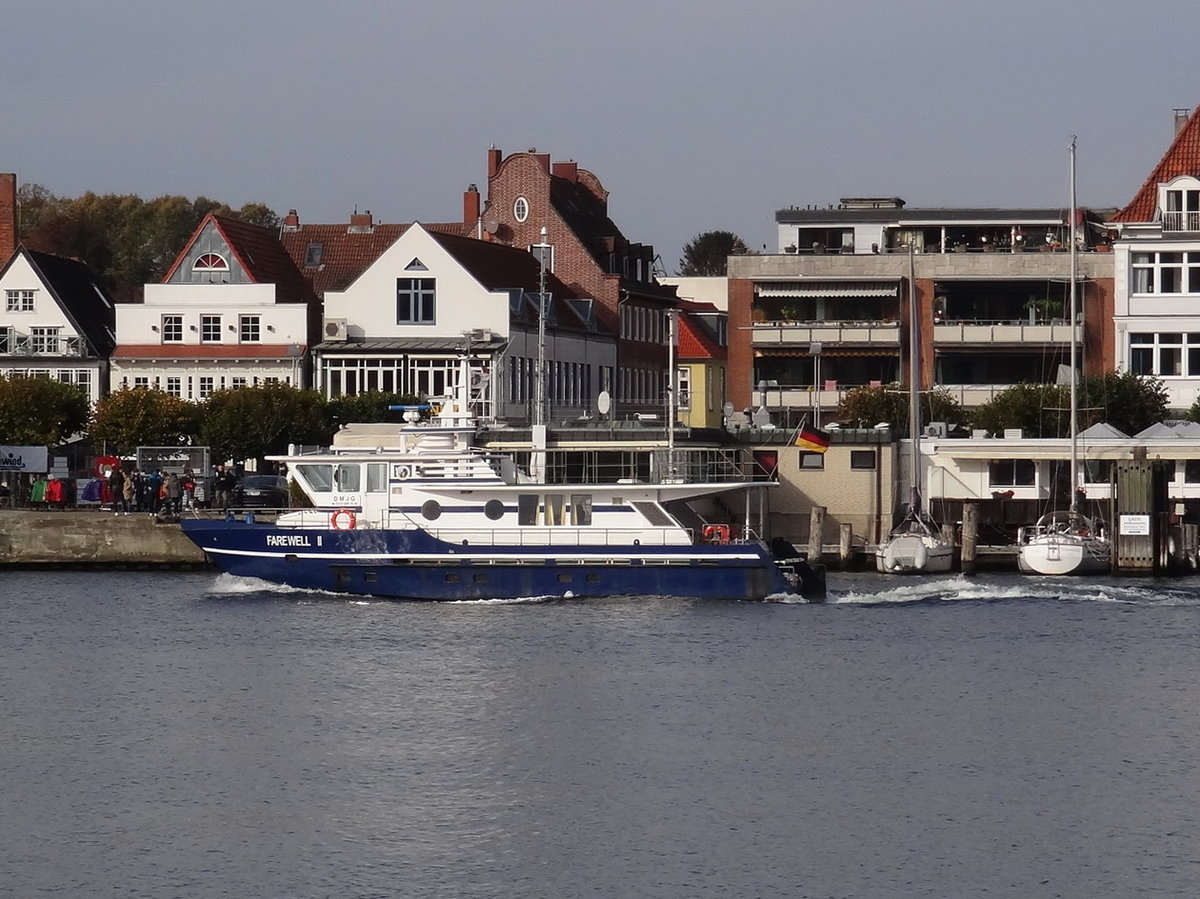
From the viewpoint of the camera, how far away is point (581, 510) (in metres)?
58.1

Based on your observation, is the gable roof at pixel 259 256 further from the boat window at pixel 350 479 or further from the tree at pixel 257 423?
the boat window at pixel 350 479

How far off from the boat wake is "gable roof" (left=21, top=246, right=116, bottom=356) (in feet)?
134

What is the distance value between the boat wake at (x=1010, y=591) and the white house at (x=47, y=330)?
39.6 meters

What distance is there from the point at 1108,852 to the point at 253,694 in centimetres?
1887

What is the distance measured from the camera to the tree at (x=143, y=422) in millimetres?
79188

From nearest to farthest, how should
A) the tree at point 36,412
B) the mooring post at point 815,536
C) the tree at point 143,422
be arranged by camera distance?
the mooring post at point 815,536
the tree at point 143,422
the tree at point 36,412

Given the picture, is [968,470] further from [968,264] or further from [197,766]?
[197,766]

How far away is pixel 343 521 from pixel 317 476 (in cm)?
172

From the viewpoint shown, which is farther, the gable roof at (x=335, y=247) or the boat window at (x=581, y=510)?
the gable roof at (x=335, y=247)

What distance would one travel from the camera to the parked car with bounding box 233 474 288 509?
6950 centimetres

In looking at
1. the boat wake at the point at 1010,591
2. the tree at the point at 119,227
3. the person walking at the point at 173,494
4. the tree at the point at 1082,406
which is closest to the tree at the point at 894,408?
the tree at the point at 1082,406

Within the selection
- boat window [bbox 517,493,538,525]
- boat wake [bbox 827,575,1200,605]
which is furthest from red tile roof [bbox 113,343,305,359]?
boat window [bbox 517,493,538,525]

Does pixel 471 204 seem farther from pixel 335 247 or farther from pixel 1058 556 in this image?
pixel 1058 556

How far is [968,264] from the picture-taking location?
89250mm
